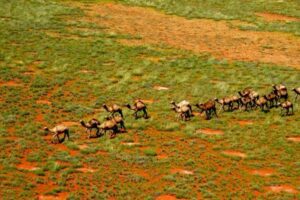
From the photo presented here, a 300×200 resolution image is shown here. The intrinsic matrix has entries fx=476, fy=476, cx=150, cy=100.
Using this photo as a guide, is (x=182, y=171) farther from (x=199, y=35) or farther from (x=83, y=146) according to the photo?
(x=199, y=35)

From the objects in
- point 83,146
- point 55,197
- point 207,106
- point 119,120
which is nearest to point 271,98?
point 207,106

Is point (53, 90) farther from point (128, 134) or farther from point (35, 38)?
point (35, 38)

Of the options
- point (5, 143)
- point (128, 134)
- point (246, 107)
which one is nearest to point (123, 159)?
point (128, 134)

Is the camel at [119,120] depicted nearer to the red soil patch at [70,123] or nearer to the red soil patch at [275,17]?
the red soil patch at [70,123]

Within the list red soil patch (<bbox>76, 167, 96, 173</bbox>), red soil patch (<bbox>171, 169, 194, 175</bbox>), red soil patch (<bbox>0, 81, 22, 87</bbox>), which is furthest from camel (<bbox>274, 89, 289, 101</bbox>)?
red soil patch (<bbox>0, 81, 22, 87</bbox>)

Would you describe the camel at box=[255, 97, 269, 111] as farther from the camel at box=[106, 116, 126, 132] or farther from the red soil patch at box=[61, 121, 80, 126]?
the red soil patch at box=[61, 121, 80, 126]
